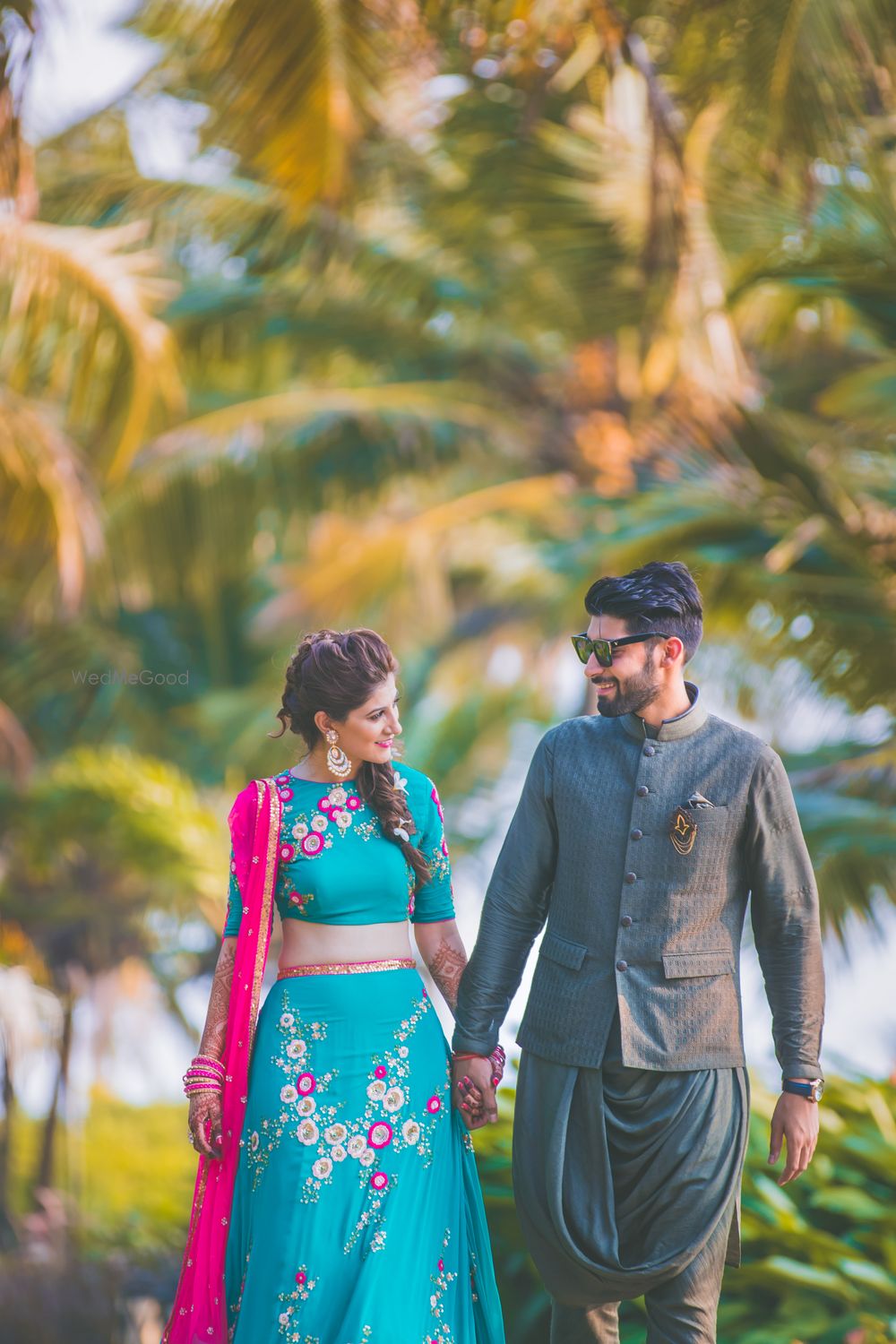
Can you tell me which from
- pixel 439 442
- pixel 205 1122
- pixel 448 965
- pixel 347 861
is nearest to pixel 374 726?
pixel 347 861

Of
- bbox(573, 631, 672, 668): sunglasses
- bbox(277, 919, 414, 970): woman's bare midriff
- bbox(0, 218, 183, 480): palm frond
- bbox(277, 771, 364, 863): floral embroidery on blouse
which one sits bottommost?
bbox(277, 919, 414, 970): woman's bare midriff

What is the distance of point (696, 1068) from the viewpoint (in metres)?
3.35

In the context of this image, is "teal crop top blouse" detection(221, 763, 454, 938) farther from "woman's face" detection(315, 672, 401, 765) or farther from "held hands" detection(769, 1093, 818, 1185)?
"held hands" detection(769, 1093, 818, 1185)

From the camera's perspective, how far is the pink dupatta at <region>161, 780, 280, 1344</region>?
12.0 feet

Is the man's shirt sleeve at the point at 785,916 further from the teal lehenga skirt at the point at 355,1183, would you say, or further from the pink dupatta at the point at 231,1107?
the pink dupatta at the point at 231,1107

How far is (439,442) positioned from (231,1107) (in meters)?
Result: 8.37

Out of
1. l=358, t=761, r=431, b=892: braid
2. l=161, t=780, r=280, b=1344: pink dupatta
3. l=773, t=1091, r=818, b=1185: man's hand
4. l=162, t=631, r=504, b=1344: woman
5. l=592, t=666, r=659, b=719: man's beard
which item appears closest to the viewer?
l=773, t=1091, r=818, b=1185: man's hand

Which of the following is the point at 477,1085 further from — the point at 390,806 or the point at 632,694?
the point at 632,694

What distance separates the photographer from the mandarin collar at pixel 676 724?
348 centimetres

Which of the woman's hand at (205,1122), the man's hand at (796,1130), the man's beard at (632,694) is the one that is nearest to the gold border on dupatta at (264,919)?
the woman's hand at (205,1122)

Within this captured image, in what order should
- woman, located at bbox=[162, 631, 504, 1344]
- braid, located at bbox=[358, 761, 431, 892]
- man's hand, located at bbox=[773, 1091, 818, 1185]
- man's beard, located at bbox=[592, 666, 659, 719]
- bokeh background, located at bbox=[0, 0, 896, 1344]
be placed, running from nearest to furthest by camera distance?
man's hand, located at bbox=[773, 1091, 818, 1185] → man's beard, located at bbox=[592, 666, 659, 719] → woman, located at bbox=[162, 631, 504, 1344] → braid, located at bbox=[358, 761, 431, 892] → bokeh background, located at bbox=[0, 0, 896, 1344]

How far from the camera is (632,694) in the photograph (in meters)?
3.41

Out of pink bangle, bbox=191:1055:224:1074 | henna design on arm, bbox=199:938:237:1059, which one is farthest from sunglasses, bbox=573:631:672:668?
pink bangle, bbox=191:1055:224:1074

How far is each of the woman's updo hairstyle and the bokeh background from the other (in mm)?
1875
